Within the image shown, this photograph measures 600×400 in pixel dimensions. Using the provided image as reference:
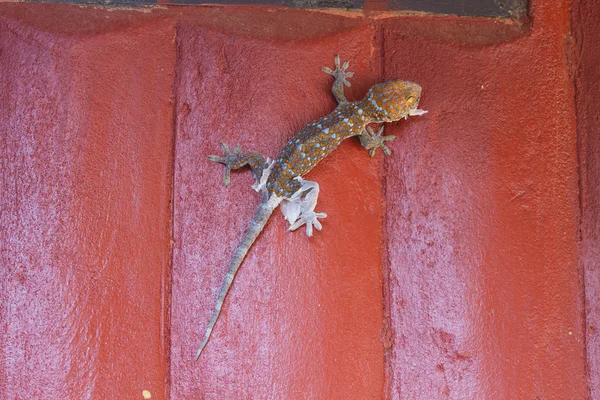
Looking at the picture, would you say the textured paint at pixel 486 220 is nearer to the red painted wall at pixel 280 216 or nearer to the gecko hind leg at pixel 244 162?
the red painted wall at pixel 280 216

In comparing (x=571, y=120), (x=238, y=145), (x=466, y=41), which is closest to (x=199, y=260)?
(x=238, y=145)

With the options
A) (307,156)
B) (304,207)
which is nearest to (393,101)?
(307,156)

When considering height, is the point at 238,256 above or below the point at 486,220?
below

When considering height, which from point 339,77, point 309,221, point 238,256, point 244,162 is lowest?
point 238,256

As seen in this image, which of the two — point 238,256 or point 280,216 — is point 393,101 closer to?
point 280,216

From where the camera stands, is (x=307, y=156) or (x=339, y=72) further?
(x=339, y=72)

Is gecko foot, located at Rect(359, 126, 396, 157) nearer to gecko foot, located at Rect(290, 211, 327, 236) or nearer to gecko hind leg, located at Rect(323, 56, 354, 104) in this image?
gecko hind leg, located at Rect(323, 56, 354, 104)

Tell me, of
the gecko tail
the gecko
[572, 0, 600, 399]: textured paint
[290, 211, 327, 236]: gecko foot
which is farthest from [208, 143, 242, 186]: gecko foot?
[572, 0, 600, 399]: textured paint

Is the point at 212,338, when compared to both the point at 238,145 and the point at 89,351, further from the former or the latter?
the point at 238,145
